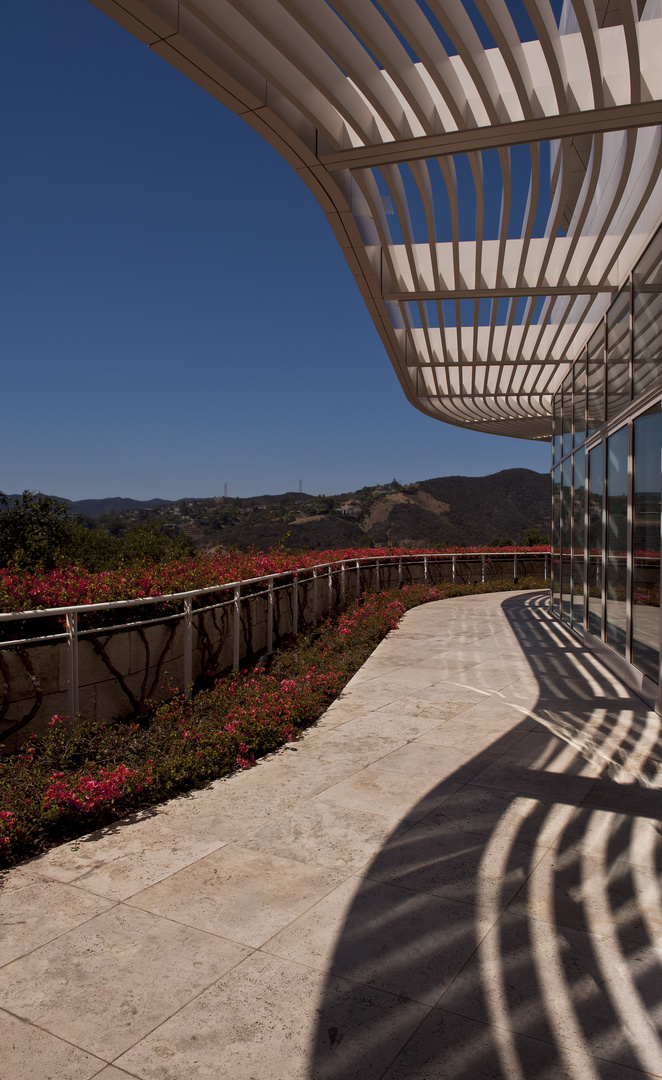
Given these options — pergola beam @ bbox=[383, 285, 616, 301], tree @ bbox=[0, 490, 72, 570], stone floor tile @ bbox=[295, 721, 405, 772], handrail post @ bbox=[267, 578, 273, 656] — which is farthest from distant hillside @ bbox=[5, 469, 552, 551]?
stone floor tile @ bbox=[295, 721, 405, 772]

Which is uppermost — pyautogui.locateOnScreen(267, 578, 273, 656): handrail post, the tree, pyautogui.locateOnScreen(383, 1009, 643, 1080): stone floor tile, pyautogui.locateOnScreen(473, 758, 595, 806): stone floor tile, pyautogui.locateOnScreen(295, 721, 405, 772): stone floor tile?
the tree

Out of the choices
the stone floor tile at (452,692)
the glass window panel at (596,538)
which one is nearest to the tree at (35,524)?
the stone floor tile at (452,692)

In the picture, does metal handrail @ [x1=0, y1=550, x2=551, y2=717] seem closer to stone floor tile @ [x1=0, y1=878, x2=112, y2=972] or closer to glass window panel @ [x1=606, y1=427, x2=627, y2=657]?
stone floor tile @ [x1=0, y1=878, x2=112, y2=972]

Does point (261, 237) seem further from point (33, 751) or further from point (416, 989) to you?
point (416, 989)

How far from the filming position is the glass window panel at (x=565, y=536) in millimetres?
11688

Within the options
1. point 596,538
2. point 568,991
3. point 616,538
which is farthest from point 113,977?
point 596,538

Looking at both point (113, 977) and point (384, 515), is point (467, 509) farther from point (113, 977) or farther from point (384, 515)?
point (113, 977)

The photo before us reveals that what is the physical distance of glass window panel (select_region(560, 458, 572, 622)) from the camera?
1169 centimetres

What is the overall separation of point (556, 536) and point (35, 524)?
14.4m

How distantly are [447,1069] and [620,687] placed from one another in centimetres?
586

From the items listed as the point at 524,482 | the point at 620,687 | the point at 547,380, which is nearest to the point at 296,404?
the point at 524,482

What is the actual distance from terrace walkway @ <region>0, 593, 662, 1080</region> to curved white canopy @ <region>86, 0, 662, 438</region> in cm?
461

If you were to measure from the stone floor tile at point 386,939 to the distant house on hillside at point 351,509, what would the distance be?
75.7m

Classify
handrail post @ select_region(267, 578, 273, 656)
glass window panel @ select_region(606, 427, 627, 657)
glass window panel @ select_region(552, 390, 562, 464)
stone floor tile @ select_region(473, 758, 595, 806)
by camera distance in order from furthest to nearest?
glass window panel @ select_region(552, 390, 562, 464) → handrail post @ select_region(267, 578, 273, 656) → glass window panel @ select_region(606, 427, 627, 657) → stone floor tile @ select_region(473, 758, 595, 806)
